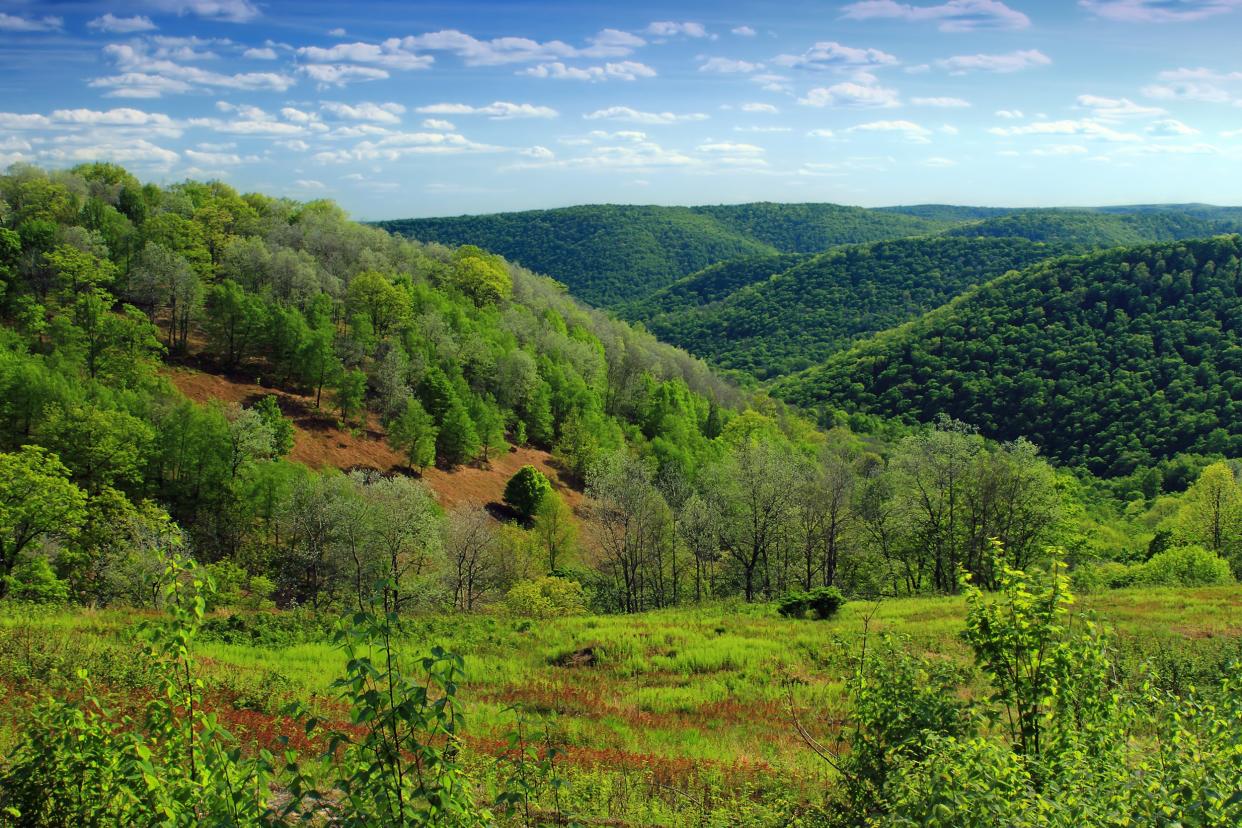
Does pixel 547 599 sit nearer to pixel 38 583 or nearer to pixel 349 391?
pixel 38 583

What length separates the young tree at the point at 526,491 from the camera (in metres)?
58.1

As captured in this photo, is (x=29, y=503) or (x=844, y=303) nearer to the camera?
(x=29, y=503)

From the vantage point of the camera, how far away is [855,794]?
26.5 ft

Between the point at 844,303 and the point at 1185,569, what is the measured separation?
152m

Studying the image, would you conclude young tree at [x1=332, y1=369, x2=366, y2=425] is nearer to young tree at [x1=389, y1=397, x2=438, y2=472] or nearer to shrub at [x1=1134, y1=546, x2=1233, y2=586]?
young tree at [x1=389, y1=397, x2=438, y2=472]

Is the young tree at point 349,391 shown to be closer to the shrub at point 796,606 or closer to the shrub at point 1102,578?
the shrub at point 796,606

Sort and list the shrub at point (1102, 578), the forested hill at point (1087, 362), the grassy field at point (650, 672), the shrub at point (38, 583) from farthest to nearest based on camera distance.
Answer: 1. the forested hill at point (1087, 362)
2. the shrub at point (1102, 578)
3. the shrub at point (38, 583)
4. the grassy field at point (650, 672)

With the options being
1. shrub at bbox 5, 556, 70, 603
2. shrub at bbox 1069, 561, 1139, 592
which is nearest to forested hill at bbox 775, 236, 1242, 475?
shrub at bbox 1069, 561, 1139, 592

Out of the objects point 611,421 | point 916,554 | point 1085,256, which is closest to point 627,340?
point 611,421

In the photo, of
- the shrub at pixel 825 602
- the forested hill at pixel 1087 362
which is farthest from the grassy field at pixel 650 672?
the forested hill at pixel 1087 362

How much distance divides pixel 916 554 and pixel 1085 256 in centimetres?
10348

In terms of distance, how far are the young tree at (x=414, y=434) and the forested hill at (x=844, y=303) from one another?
4485 inches

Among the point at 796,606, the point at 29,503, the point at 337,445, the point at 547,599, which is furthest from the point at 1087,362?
the point at 29,503

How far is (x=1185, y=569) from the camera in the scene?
37875mm
